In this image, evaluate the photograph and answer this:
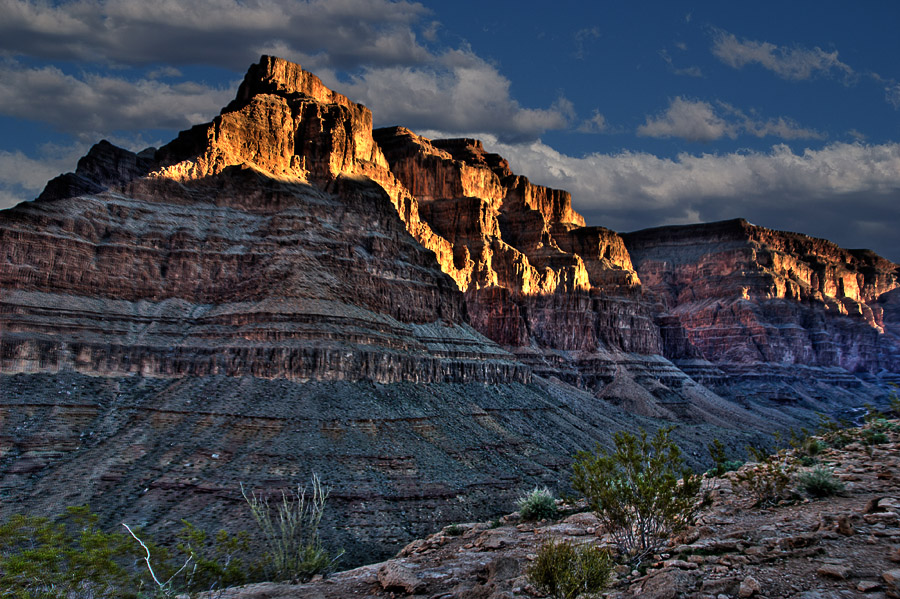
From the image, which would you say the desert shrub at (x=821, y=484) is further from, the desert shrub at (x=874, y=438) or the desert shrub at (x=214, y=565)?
the desert shrub at (x=214, y=565)

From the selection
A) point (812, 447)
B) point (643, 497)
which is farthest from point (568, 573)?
point (812, 447)

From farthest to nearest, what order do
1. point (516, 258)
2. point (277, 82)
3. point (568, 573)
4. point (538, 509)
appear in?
point (516, 258) < point (277, 82) < point (538, 509) < point (568, 573)

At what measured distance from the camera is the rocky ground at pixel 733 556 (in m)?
13.7

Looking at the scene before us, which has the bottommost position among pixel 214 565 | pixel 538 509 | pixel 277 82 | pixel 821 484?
pixel 214 565

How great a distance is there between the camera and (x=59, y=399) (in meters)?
48.3

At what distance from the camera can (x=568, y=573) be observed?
15875 millimetres

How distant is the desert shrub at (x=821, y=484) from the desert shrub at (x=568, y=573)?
333 inches

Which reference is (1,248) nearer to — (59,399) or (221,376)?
(59,399)

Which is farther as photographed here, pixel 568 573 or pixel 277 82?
pixel 277 82

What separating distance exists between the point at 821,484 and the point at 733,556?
6.76m

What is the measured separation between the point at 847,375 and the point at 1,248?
698 ft

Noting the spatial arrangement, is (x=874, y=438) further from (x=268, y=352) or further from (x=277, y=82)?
(x=277, y=82)

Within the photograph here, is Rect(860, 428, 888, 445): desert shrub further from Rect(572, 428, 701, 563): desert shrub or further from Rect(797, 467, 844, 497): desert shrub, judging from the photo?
Rect(572, 428, 701, 563): desert shrub

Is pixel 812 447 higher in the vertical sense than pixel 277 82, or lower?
lower
